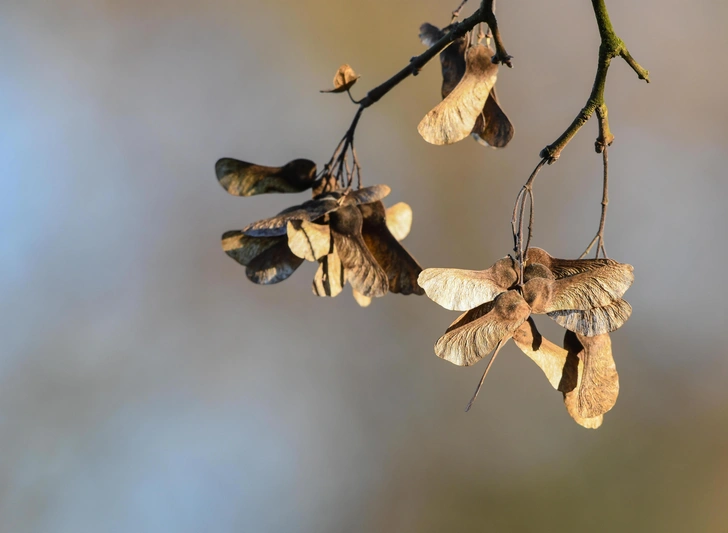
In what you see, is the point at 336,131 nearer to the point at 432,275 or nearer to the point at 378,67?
the point at 378,67

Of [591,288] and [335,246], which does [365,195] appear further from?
[591,288]

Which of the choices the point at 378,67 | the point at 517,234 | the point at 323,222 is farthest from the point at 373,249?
the point at 378,67

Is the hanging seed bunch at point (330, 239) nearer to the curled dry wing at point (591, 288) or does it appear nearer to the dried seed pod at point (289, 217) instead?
the dried seed pod at point (289, 217)

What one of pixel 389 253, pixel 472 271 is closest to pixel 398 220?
pixel 389 253

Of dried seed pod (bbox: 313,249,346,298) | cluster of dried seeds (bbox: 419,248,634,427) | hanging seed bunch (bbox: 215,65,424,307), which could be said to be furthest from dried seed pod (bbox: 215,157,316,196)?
cluster of dried seeds (bbox: 419,248,634,427)

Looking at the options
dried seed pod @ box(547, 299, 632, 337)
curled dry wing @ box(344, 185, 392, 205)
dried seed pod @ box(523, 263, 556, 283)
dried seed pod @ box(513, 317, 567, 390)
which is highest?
curled dry wing @ box(344, 185, 392, 205)

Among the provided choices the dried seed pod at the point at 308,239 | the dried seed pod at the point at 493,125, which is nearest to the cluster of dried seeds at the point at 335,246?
the dried seed pod at the point at 308,239

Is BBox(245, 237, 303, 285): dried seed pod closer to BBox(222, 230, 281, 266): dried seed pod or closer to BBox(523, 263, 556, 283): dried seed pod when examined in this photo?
BBox(222, 230, 281, 266): dried seed pod

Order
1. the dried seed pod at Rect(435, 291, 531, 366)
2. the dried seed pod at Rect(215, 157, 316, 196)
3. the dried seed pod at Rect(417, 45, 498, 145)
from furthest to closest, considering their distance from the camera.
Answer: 1. the dried seed pod at Rect(215, 157, 316, 196)
2. the dried seed pod at Rect(417, 45, 498, 145)
3. the dried seed pod at Rect(435, 291, 531, 366)
